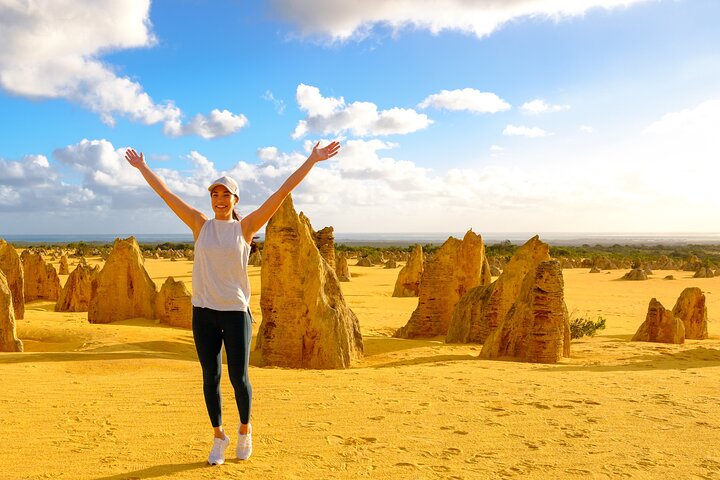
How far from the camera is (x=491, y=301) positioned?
41.8 feet

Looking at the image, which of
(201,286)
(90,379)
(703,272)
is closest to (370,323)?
(90,379)

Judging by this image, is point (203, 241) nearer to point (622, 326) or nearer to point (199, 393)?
point (199, 393)

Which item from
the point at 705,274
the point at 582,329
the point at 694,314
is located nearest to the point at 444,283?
the point at 582,329

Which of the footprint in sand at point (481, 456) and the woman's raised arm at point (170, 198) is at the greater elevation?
the woman's raised arm at point (170, 198)

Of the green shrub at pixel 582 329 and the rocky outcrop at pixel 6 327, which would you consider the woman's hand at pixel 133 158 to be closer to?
the rocky outcrop at pixel 6 327

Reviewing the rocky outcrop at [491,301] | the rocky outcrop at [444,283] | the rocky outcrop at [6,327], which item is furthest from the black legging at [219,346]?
the rocky outcrop at [444,283]

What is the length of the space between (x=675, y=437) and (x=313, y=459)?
132 inches

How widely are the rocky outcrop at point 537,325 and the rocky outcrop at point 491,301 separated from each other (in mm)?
2421

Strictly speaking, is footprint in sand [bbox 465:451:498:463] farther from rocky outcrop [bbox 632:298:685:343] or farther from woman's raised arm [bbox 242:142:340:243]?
rocky outcrop [bbox 632:298:685:343]

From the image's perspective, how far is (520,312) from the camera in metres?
9.98

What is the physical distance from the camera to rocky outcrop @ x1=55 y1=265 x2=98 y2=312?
1751 cm

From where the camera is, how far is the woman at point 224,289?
382 cm

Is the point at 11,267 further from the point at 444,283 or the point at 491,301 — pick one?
the point at 491,301

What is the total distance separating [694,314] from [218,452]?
49.1 ft
